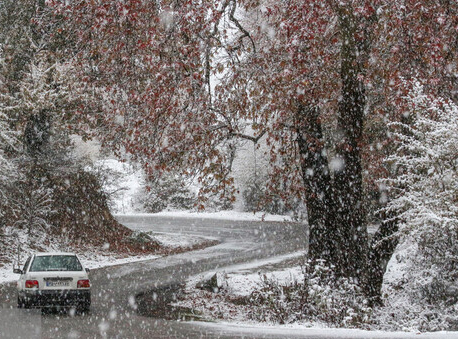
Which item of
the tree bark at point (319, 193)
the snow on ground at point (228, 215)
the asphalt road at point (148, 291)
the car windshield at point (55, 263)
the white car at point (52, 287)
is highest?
the tree bark at point (319, 193)

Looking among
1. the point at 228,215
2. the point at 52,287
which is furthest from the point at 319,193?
the point at 228,215

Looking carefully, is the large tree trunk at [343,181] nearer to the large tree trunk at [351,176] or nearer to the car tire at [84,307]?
the large tree trunk at [351,176]

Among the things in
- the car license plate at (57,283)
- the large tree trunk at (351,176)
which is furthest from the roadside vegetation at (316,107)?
the car license plate at (57,283)

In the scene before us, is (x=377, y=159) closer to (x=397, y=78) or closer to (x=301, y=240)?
(x=397, y=78)

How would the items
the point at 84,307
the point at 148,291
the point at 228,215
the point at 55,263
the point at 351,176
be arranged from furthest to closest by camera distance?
the point at 228,215 < the point at 148,291 < the point at 55,263 < the point at 84,307 < the point at 351,176

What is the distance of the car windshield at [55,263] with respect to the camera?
491 inches

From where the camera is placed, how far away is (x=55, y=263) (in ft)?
41.7

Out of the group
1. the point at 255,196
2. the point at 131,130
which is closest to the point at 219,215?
the point at 255,196

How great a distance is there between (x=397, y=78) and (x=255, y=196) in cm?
3797

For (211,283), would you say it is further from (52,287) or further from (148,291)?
(52,287)

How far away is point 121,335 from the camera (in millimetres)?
9484

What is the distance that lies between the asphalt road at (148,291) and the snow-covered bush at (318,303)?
1.92m

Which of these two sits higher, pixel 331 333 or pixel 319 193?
pixel 319 193

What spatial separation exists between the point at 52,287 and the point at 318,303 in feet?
18.6
